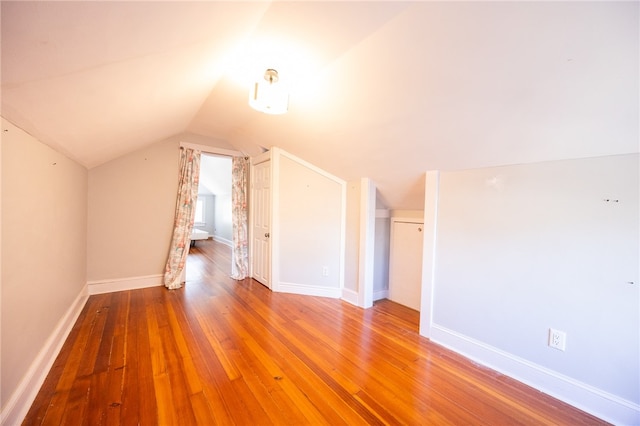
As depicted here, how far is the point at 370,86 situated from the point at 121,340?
2979 mm

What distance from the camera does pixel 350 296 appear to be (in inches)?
124

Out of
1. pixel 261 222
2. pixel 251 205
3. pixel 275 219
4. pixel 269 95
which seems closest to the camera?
pixel 269 95

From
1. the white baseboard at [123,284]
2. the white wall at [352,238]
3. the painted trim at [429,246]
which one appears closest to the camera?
the painted trim at [429,246]

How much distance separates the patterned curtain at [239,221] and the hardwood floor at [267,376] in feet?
4.26

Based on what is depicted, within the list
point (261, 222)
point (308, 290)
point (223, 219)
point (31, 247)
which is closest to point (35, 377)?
point (31, 247)

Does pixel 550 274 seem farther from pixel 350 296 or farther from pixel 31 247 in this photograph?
pixel 31 247

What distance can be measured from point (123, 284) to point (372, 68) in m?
4.10

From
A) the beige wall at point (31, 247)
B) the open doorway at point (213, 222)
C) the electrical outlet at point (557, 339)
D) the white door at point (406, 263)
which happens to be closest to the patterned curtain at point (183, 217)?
the open doorway at point (213, 222)

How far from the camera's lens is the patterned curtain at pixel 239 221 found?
159 inches

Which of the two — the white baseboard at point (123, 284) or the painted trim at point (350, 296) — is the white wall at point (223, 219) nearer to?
the white baseboard at point (123, 284)

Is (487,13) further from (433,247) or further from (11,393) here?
(11,393)

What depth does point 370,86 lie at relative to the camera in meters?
1.72

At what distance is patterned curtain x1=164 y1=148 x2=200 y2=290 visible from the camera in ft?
11.8

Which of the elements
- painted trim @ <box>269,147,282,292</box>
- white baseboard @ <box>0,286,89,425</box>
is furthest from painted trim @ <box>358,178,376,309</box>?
white baseboard @ <box>0,286,89,425</box>
